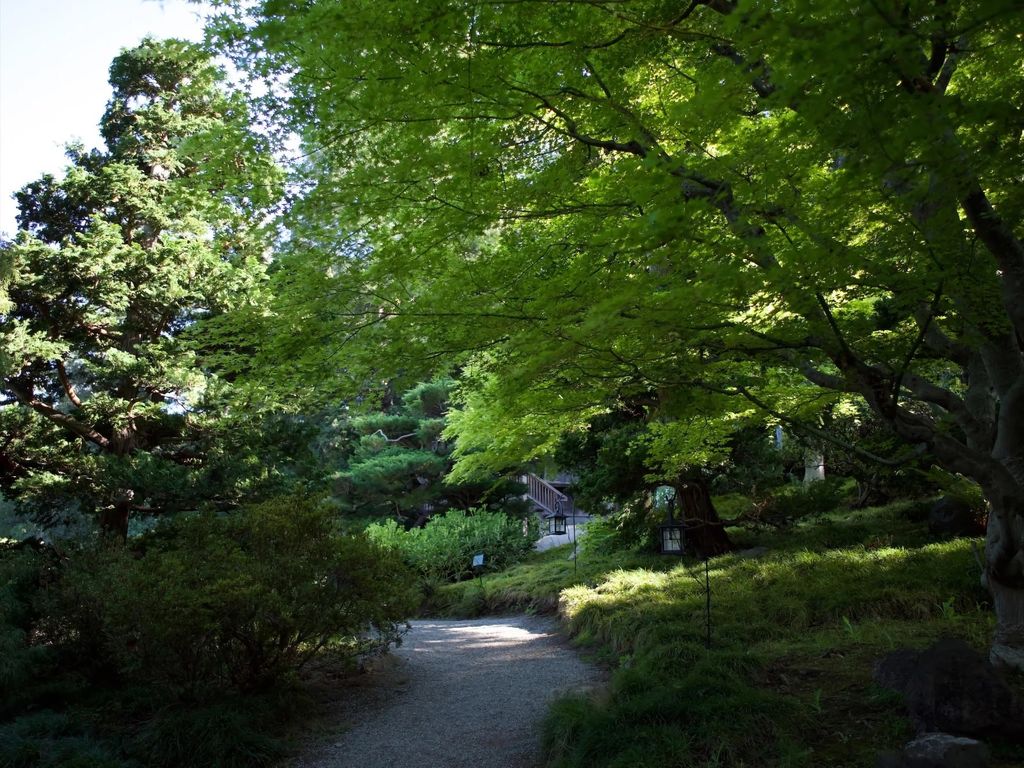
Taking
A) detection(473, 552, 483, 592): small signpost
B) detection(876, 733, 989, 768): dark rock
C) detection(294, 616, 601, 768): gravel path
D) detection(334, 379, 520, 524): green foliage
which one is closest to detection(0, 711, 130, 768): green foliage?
detection(294, 616, 601, 768): gravel path

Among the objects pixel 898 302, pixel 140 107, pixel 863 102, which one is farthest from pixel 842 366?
pixel 140 107

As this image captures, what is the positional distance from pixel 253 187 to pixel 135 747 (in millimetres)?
3832

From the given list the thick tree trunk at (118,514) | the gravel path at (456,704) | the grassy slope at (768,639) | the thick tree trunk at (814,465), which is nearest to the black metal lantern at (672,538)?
the grassy slope at (768,639)

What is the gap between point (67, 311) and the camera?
8.97 m

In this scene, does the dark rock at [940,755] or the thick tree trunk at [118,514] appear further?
the thick tree trunk at [118,514]

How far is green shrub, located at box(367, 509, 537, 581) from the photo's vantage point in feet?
49.9

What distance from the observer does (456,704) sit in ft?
19.1

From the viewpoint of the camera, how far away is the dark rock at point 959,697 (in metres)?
3.38

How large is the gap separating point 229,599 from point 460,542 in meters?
11.1

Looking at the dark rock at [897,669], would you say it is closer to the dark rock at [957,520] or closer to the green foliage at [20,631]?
the dark rock at [957,520]

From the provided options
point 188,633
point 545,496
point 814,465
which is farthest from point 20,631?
point 545,496

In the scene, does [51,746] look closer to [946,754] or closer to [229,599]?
[229,599]

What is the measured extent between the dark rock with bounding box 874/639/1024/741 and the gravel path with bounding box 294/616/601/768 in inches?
91.7

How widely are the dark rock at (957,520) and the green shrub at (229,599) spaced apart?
6.71m
